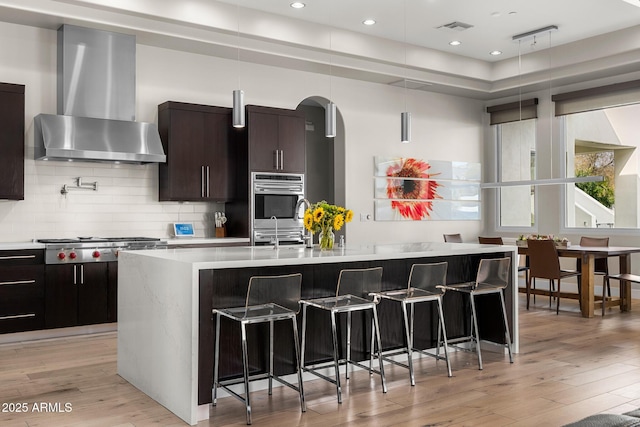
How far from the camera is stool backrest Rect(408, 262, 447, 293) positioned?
4.49 metres

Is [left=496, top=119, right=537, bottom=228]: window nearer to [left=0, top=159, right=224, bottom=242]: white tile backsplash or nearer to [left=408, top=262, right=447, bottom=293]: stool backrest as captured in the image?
[left=0, top=159, right=224, bottom=242]: white tile backsplash

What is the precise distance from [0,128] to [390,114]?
521cm

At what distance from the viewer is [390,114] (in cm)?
887

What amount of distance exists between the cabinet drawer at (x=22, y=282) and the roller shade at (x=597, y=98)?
7.30m

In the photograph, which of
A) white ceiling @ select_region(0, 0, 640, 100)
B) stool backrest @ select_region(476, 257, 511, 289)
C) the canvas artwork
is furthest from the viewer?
the canvas artwork

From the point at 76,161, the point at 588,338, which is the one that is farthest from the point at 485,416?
the point at 76,161

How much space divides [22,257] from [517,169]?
731 cm

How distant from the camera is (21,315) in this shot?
5531mm

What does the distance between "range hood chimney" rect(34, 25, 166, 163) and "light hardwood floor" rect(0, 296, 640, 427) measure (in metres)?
1.89

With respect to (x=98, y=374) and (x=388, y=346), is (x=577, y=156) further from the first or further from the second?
(x=98, y=374)

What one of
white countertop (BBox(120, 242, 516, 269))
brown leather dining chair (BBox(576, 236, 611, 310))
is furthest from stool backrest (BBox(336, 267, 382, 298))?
brown leather dining chair (BBox(576, 236, 611, 310))

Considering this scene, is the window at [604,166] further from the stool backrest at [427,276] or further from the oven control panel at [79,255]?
the oven control panel at [79,255]

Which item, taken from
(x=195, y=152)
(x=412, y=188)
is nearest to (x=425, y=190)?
(x=412, y=188)

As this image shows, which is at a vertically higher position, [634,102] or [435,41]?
[435,41]
